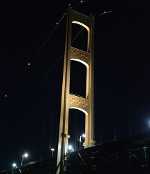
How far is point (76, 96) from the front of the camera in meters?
22.0

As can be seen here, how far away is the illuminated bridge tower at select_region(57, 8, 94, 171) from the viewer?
20605mm

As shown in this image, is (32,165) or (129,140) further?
(32,165)

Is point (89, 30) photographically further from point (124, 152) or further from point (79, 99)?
point (124, 152)

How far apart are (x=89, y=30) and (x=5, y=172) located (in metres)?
11.2

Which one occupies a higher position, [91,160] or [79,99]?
[79,99]

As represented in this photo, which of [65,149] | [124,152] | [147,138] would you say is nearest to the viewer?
[147,138]

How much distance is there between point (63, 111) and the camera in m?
21.0

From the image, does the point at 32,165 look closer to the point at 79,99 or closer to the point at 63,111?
the point at 63,111

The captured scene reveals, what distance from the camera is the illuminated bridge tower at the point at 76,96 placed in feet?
67.6

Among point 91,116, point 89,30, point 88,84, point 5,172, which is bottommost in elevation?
point 5,172

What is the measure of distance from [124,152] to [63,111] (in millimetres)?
7593

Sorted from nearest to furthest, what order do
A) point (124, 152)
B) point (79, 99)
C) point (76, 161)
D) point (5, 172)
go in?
point (124, 152) < point (76, 161) < point (79, 99) < point (5, 172)

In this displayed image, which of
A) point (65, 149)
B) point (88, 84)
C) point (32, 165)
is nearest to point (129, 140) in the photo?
point (65, 149)

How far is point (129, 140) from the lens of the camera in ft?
44.5
